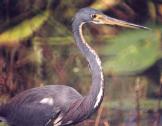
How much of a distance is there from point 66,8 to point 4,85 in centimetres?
37

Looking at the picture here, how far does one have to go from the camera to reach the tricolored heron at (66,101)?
1800 millimetres

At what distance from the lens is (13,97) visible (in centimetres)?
197

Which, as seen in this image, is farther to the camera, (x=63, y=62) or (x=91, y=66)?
(x=63, y=62)

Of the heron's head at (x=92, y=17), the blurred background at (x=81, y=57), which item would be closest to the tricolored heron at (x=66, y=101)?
the heron's head at (x=92, y=17)

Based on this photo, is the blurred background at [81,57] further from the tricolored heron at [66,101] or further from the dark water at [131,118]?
the tricolored heron at [66,101]

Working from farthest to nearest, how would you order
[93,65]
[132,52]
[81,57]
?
[132,52], [81,57], [93,65]

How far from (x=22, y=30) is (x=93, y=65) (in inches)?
16.0

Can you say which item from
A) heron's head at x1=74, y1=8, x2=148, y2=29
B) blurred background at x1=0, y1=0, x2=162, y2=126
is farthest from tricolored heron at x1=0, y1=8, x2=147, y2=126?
blurred background at x1=0, y1=0, x2=162, y2=126

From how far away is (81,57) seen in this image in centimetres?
204

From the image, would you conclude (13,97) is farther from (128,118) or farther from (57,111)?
(128,118)

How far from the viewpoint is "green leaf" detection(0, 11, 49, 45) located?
81.7 inches

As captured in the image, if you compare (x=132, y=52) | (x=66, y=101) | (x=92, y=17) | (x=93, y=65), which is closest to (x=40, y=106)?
(x=66, y=101)

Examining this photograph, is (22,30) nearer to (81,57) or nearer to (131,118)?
(81,57)

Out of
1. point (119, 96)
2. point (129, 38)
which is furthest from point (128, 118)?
point (129, 38)
